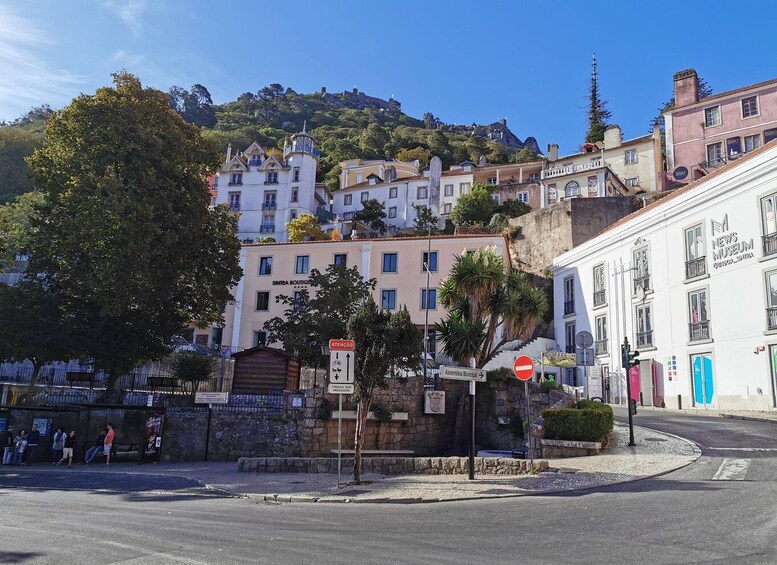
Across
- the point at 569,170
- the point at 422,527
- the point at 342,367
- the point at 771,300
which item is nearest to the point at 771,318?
the point at 771,300

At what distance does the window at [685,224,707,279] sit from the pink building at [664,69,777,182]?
24659mm

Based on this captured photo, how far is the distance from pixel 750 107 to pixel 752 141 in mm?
A: 2882

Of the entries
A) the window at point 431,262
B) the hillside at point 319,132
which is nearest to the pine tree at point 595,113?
the hillside at point 319,132

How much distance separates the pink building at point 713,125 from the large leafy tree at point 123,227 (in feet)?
141

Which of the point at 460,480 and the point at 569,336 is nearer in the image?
the point at 460,480

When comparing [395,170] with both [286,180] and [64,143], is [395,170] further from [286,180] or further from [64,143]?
[64,143]

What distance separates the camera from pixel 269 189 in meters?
70.2

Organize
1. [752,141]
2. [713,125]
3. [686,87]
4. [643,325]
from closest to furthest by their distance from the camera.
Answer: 1. [643,325]
2. [752,141]
3. [713,125]
4. [686,87]

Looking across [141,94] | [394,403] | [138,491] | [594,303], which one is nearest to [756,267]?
[594,303]

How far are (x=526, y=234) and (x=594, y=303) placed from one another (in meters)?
15.1

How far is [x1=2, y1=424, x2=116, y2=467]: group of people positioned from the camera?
20.8 m

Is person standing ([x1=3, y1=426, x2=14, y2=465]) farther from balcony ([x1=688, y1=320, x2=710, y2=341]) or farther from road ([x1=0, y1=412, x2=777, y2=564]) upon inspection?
balcony ([x1=688, y1=320, x2=710, y2=341])

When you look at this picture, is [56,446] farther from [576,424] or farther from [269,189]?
[269,189]

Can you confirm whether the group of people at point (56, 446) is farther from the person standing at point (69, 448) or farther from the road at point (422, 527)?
the road at point (422, 527)
